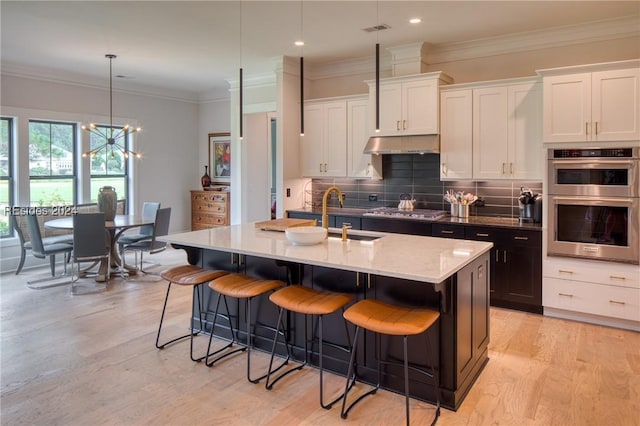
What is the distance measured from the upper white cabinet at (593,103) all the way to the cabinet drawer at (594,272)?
44.3 inches

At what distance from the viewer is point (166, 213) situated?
6.15 metres

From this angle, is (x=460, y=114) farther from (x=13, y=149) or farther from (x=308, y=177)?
(x=13, y=149)

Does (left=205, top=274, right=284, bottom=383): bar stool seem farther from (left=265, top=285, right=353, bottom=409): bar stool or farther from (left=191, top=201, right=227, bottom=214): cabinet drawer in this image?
(left=191, top=201, right=227, bottom=214): cabinet drawer

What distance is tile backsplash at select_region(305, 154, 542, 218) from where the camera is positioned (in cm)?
515

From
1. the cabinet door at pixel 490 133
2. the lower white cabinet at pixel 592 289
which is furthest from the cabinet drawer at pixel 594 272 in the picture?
the cabinet door at pixel 490 133

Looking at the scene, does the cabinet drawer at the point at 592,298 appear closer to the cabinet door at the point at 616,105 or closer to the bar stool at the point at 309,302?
the cabinet door at the point at 616,105

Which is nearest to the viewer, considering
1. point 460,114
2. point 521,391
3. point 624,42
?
point 521,391

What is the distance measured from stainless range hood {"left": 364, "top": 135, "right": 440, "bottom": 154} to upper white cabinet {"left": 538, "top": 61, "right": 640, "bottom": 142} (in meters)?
1.19

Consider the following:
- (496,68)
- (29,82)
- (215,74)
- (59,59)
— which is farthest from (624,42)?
(29,82)

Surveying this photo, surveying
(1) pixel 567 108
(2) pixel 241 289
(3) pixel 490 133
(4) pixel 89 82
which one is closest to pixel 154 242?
(4) pixel 89 82

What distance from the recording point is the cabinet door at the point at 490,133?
484cm

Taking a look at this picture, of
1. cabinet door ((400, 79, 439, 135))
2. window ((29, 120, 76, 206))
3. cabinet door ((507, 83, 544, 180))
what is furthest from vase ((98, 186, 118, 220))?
cabinet door ((507, 83, 544, 180))

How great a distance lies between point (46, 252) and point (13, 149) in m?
1.89

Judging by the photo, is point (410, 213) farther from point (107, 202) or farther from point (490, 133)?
point (107, 202)
